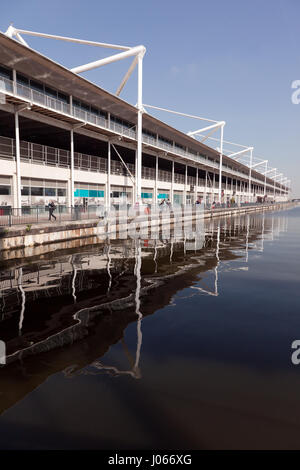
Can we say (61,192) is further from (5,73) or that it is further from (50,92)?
(5,73)

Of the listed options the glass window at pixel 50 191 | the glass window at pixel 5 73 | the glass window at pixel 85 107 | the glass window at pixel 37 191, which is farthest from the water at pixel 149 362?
the glass window at pixel 85 107

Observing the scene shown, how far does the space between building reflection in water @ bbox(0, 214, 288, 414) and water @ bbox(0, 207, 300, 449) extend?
36 millimetres

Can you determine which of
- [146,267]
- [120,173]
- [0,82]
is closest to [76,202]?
[120,173]

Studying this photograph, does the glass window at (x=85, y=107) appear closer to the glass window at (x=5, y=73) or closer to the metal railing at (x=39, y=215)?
the glass window at (x=5, y=73)

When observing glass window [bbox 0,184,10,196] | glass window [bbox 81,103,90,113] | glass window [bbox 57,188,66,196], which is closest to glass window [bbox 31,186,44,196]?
glass window [bbox 57,188,66,196]

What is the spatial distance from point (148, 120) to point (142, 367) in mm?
38660

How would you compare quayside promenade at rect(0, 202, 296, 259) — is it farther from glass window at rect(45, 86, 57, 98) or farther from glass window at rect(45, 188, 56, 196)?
glass window at rect(45, 86, 57, 98)

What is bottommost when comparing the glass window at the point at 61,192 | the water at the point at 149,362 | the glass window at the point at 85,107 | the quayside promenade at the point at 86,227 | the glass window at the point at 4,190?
the water at the point at 149,362

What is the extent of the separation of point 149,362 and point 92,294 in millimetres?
3973

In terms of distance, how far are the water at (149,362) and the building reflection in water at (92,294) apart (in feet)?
0.12

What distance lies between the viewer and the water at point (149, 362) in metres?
3.46

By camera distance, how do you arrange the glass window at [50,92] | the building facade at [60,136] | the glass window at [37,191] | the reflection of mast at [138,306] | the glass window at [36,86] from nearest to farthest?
the reflection of mast at [138,306]
the building facade at [60,136]
the glass window at [36,86]
the glass window at [50,92]
the glass window at [37,191]

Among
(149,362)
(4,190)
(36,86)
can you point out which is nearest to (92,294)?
(149,362)
